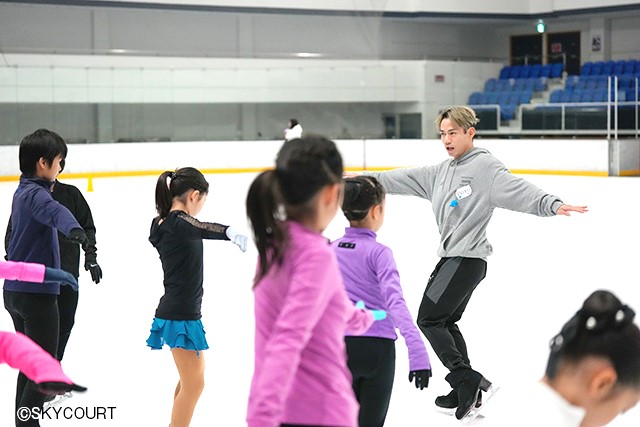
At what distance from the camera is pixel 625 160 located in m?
19.7

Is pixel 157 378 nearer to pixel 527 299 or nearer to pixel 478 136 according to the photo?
pixel 527 299

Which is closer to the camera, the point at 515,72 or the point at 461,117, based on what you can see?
the point at 461,117

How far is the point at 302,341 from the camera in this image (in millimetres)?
1927

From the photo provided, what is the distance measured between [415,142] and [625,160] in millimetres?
4927

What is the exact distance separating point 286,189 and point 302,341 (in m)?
0.31

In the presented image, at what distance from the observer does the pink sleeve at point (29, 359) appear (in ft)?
6.77

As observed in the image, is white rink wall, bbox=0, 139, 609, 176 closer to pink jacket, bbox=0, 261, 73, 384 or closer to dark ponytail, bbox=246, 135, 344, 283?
pink jacket, bbox=0, 261, 73, 384

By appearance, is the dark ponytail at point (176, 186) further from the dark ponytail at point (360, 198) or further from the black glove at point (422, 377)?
the black glove at point (422, 377)

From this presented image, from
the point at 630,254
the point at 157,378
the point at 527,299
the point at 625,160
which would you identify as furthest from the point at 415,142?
the point at 157,378

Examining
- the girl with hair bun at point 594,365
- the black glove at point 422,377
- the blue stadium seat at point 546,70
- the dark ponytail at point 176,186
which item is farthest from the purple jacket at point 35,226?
the blue stadium seat at point 546,70

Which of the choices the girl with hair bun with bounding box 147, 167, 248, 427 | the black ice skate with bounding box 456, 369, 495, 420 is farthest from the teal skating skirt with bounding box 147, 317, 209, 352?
the black ice skate with bounding box 456, 369, 495, 420

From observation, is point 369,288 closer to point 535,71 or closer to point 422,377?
point 422,377

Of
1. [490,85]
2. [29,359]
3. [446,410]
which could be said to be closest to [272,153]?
[490,85]

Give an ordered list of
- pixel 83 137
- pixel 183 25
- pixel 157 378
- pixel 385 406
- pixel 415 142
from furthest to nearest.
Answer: pixel 183 25 → pixel 415 142 → pixel 83 137 → pixel 157 378 → pixel 385 406
